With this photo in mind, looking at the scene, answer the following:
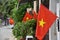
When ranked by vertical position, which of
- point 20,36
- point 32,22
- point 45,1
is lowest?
point 20,36

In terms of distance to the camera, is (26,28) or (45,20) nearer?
(45,20)

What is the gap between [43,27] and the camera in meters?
6.53

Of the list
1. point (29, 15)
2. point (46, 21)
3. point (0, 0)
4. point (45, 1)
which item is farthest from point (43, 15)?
point (0, 0)

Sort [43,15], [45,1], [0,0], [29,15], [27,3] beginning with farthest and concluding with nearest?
1. [0,0]
2. [27,3]
3. [29,15]
4. [45,1]
5. [43,15]

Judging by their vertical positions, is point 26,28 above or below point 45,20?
below

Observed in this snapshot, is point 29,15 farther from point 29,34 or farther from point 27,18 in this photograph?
point 29,34

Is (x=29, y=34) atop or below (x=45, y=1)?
below

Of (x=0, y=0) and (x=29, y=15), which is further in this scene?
(x=0, y=0)

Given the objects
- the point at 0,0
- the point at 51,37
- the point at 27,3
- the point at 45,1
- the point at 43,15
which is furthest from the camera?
the point at 0,0

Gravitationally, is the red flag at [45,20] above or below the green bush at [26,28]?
above

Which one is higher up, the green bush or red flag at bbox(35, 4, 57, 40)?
red flag at bbox(35, 4, 57, 40)

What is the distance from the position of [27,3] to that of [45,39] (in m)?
2.91

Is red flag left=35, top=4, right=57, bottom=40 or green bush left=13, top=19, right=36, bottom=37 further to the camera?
green bush left=13, top=19, right=36, bottom=37

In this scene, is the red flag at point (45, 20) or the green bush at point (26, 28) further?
the green bush at point (26, 28)
